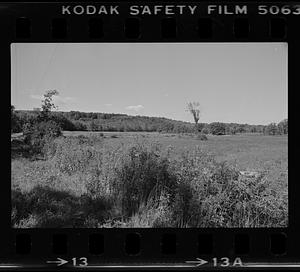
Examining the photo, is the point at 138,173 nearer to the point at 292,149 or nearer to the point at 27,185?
the point at 27,185

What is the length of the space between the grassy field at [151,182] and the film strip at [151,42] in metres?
0.30

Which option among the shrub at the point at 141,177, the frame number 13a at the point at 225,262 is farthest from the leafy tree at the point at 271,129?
the frame number 13a at the point at 225,262

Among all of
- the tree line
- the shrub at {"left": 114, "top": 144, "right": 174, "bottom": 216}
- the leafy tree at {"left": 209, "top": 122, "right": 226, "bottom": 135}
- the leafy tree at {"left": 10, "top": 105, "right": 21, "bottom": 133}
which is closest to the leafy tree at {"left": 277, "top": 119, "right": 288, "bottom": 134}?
the tree line

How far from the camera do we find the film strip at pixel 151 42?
721cm

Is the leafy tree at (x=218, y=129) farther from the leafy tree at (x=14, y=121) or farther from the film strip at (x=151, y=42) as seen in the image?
the leafy tree at (x=14, y=121)

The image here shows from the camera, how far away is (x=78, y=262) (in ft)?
23.8

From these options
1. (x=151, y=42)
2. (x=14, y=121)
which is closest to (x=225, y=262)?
(x=151, y=42)

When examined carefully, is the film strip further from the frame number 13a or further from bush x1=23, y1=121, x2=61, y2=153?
bush x1=23, y1=121, x2=61, y2=153

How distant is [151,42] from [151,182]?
73.3 inches

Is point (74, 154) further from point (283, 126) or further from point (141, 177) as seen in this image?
point (283, 126)
